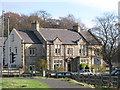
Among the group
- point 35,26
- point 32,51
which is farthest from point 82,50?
point 35,26

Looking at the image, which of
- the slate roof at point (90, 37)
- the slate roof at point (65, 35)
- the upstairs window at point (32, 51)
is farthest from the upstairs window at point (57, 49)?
the slate roof at point (90, 37)

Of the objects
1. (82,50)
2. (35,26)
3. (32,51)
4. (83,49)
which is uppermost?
(35,26)

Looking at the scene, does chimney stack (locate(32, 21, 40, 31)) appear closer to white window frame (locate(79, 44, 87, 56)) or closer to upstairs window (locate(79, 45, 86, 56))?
white window frame (locate(79, 44, 87, 56))

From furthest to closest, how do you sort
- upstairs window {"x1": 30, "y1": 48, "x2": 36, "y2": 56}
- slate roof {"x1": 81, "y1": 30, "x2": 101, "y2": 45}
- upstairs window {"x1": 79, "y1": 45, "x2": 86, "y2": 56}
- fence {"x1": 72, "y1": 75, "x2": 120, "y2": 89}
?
upstairs window {"x1": 79, "y1": 45, "x2": 86, "y2": 56} → upstairs window {"x1": 30, "y1": 48, "x2": 36, "y2": 56} → slate roof {"x1": 81, "y1": 30, "x2": 101, "y2": 45} → fence {"x1": 72, "y1": 75, "x2": 120, "y2": 89}

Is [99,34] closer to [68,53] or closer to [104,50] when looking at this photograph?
[104,50]

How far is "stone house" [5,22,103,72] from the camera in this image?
207 ft

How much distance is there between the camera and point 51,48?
6350 centimetres

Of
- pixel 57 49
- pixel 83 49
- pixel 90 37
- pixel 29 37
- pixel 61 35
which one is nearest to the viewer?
pixel 57 49

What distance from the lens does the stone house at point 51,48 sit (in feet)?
207

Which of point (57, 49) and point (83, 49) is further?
point (83, 49)

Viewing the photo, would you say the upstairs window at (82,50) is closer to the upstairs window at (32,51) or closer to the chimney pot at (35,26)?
the upstairs window at (32,51)

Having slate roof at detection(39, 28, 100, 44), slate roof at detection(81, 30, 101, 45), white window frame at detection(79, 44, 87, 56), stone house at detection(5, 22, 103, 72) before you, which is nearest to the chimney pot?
stone house at detection(5, 22, 103, 72)

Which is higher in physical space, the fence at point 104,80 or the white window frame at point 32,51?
the white window frame at point 32,51

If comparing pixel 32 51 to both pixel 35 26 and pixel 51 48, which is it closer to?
pixel 51 48
